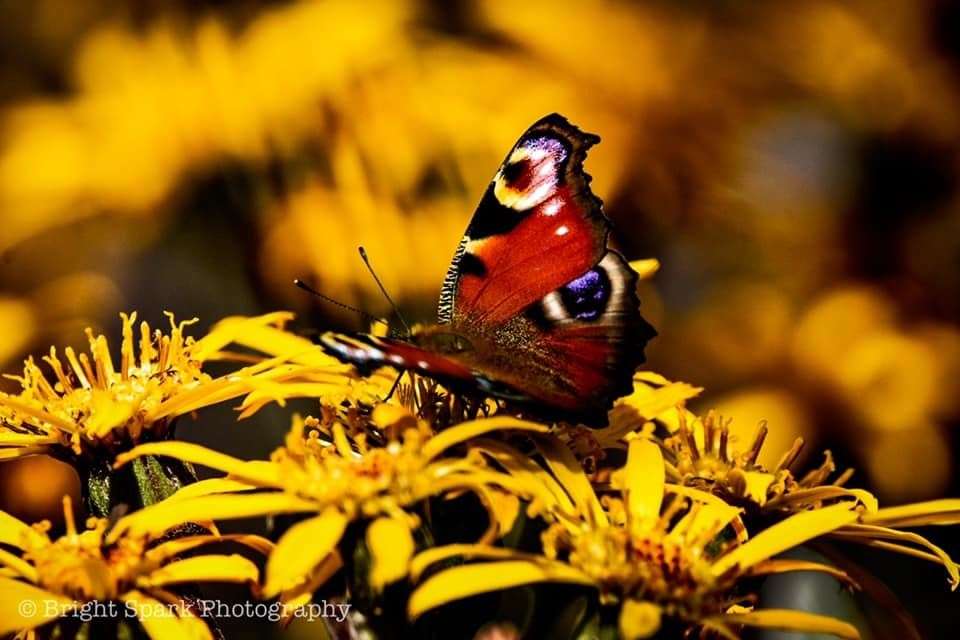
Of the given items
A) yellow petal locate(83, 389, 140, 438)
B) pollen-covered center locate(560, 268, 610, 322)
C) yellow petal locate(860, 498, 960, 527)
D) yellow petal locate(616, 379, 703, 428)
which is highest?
pollen-covered center locate(560, 268, 610, 322)

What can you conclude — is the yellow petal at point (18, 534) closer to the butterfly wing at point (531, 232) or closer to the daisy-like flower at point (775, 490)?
the butterfly wing at point (531, 232)

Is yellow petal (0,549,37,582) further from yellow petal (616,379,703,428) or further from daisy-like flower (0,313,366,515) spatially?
yellow petal (616,379,703,428)

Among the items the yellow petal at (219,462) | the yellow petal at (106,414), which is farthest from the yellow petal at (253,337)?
the yellow petal at (219,462)

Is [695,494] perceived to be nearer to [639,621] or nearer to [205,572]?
[639,621]

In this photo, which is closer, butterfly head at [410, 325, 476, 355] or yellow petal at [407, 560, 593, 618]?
yellow petal at [407, 560, 593, 618]

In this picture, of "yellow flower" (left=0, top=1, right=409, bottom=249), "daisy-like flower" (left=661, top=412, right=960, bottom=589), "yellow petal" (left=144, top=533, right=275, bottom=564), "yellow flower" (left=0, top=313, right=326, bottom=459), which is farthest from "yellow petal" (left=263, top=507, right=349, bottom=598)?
"yellow flower" (left=0, top=1, right=409, bottom=249)

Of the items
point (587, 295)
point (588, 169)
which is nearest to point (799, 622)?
point (587, 295)
